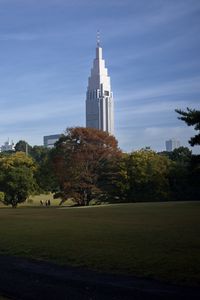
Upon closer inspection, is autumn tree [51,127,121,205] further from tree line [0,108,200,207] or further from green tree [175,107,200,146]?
green tree [175,107,200,146]

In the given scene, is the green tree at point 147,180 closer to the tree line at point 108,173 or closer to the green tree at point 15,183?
the tree line at point 108,173

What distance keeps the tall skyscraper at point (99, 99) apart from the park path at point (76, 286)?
169719 millimetres

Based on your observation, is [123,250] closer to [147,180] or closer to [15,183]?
[147,180]

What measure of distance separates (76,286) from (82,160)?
58844 mm

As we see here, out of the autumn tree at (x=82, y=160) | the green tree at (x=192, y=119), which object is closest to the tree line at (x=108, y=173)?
the autumn tree at (x=82, y=160)

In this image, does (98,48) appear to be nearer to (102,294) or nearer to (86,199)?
(86,199)

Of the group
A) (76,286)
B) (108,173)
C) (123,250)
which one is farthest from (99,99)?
(76,286)

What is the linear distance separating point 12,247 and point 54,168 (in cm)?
5342

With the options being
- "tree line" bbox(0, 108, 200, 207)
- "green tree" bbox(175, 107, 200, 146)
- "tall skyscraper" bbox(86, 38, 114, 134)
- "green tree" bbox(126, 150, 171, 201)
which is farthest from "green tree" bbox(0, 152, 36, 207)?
"tall skyscraper" bbox(86, 38, 114, 134)

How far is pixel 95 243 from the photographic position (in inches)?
752

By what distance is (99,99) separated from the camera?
184250 millimetres

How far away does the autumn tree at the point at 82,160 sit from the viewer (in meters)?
70.1

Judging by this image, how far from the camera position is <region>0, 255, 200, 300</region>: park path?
33.0 feet

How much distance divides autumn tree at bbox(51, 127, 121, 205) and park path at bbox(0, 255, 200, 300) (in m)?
55.7
